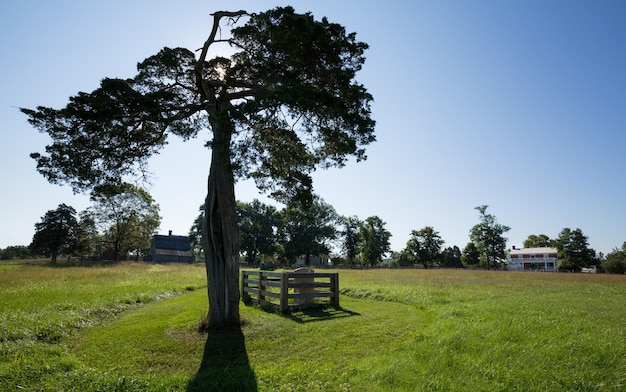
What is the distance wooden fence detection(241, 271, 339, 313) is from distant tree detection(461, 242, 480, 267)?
313ft

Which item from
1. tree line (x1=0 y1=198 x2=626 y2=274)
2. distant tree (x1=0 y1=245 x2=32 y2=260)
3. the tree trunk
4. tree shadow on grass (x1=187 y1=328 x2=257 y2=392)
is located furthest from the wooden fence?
distant tree (x1=0 y1=245 x2=32 y2=260)

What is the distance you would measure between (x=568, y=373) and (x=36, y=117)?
14018mm

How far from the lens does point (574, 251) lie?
263 feet

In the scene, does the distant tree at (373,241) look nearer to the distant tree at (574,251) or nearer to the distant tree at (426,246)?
the distant tree at (426,246)

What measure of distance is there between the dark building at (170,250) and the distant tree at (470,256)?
7663 centimetres

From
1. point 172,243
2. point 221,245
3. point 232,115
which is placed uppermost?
point 232,115

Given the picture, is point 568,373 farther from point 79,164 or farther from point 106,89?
point 79,164

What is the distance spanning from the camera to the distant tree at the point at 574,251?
7938 centimetres

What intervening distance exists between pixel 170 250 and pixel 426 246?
66.3 meters

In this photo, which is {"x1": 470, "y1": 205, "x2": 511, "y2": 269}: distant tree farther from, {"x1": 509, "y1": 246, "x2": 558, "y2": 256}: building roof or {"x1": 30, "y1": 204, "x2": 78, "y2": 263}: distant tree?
{"x1": 30, "y1": 204, "x2": 78, "y2": 263}: distant tree

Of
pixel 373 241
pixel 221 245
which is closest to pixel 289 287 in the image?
pixel 221 245

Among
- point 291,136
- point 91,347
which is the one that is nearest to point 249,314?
point 91,347

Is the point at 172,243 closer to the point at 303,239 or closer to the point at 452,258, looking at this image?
the point at 303,239

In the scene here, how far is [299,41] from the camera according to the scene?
29.3 feet
